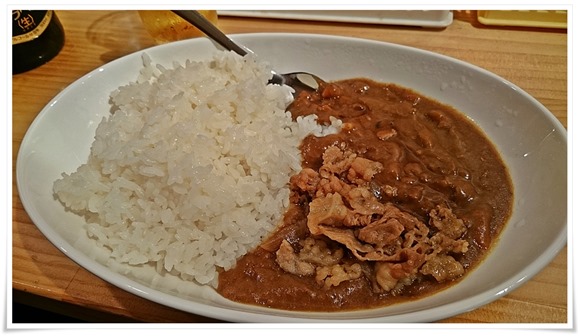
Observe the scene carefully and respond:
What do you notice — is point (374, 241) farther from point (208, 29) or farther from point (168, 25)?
point (168, 25)

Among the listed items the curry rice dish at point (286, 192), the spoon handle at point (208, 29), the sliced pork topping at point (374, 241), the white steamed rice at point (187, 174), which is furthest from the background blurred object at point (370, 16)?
the sliced pork topping at point (374, 241)

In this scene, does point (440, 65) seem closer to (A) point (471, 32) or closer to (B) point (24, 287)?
(A) point (471, 32)

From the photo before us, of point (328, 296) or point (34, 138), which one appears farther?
point (34, 138)

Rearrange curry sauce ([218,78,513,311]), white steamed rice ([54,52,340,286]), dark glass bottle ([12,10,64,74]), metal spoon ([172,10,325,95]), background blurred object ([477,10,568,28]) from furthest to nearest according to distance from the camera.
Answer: background blurred object ([477,10,568,28]), dark glass bottle ([12,10,64,74]), metal spoon ([172,10,325,95]), white steamed rice ([54,52,340,286]), curry sauce ([218,78,513,311])

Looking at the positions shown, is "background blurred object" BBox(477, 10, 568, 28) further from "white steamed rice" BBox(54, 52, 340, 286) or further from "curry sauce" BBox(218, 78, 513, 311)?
"white steamed rice" BBox(54, 52, 340, 286)

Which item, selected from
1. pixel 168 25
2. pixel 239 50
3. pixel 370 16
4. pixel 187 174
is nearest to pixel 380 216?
pixel 187 174

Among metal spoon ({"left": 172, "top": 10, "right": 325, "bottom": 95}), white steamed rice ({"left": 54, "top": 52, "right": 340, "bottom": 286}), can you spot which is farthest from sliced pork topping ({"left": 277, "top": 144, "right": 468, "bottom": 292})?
metal spoon ({"left": 172, "top": 10, "right": 325, "bottom": 95})

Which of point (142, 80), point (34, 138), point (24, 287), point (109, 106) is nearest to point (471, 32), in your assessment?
point (142, 80)
